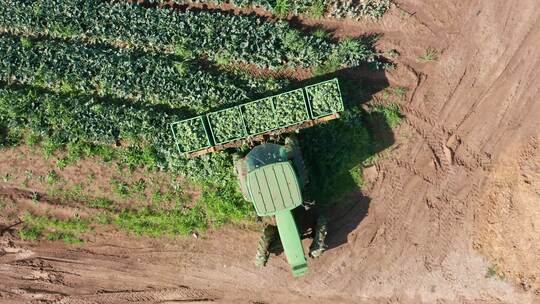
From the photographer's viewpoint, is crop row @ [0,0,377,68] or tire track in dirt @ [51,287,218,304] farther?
tire track in dirt @ [51,287,218,304]

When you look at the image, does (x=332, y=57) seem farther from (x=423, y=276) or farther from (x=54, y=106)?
(x=54, y=106)

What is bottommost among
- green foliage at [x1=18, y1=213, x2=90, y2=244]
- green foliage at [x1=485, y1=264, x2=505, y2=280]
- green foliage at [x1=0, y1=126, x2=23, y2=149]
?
green foliage at [x1=485, y1=264, x2=505, y2=280]

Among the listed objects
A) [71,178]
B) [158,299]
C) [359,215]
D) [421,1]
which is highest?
[421,1]

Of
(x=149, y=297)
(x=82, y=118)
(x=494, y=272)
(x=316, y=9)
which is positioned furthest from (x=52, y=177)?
(x=494, y=272)

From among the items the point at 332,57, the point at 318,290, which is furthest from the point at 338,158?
the point at 318,290

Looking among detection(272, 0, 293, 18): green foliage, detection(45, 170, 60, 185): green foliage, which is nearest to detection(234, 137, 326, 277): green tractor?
detection(272, 0, 293, 18): green foliage

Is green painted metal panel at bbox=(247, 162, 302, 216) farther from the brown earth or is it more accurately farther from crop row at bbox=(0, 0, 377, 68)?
crop row at bbox=(0, 0, 377, 68)

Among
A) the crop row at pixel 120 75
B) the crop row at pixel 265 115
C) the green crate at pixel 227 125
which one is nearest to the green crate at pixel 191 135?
the crop row at pixel 265 115

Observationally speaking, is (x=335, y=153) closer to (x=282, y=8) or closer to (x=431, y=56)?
(x=431, y=56)
